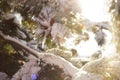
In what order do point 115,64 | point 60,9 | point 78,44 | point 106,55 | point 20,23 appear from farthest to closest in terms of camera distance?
point 78,44 < point 20,23 < point 60,9 < point 106,55 < point 115,64

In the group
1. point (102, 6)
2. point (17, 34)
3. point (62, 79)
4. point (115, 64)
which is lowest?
point (62, 79)

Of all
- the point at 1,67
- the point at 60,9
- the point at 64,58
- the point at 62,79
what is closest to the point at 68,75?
the point at 62,79

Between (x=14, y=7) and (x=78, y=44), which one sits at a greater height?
(x=14, y=7)

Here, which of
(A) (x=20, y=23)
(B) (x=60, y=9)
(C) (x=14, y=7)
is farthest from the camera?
(A) (x=20, y=23)

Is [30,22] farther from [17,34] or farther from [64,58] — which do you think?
[64,58]

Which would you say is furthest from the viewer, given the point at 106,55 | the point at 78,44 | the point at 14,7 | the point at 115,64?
the point at 78,44

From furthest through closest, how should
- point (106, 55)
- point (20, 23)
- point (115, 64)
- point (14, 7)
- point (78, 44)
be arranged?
point (78, 44) → point (20, 23) → point (14, 7) → point (106, 55) → point (115, 64)

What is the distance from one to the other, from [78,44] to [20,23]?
114cm

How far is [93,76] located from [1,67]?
6.51 ft

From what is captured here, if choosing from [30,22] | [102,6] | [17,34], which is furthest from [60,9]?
[17,34]

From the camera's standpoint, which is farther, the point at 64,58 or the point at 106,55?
the point at 64,58

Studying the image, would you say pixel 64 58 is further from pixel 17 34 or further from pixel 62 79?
pixel 17 34

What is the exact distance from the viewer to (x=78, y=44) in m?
5.23

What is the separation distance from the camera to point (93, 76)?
10.6 ft
